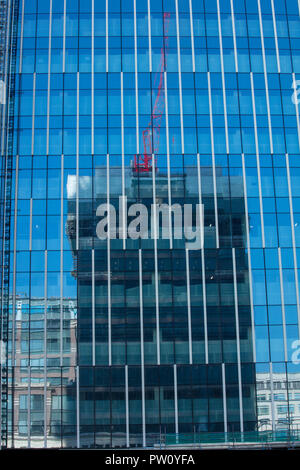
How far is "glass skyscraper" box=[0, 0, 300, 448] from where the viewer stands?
4925 cm

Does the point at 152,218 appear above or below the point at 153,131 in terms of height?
below

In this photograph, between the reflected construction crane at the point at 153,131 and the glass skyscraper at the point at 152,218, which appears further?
the reflected construction crane at the point at 153,131

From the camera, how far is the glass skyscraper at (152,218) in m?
49.2

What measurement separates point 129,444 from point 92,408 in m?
4.07

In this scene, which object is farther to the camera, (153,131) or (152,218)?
(153,131)

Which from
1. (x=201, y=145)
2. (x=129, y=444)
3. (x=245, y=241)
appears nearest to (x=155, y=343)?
(x=129, y=444)

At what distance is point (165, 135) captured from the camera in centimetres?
5444

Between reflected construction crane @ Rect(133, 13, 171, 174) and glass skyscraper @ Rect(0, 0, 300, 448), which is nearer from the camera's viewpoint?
glass skyscraper @ Rect(0, 0, 300, 448)

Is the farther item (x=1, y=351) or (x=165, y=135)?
(x=165, y=135)

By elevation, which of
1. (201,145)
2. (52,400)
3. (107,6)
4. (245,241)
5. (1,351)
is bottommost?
(52,400)

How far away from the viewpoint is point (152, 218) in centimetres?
5275
